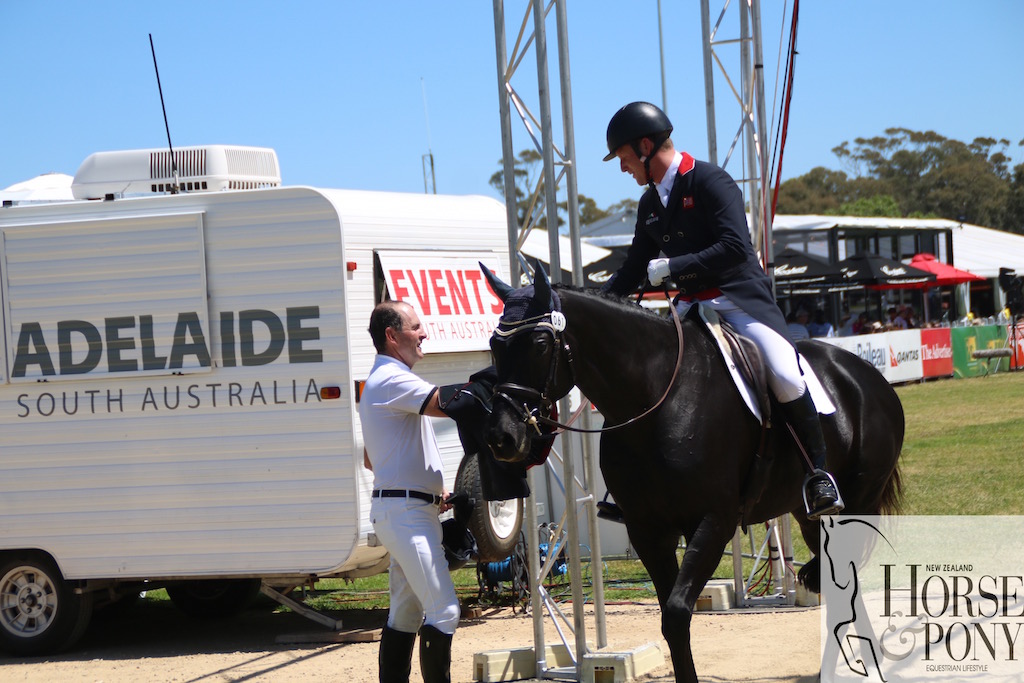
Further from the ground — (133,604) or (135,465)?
(135,465)

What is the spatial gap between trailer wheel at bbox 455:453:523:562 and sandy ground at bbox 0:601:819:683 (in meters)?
0.60

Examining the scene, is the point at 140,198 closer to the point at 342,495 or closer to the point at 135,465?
the point at 135,465

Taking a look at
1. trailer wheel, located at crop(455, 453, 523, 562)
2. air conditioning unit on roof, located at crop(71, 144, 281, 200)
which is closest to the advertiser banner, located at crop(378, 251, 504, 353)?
trailer wheel, located at crop(455, 453, 523, 562)

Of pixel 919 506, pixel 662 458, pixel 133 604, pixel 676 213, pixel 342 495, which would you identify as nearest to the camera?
pixel 662 458

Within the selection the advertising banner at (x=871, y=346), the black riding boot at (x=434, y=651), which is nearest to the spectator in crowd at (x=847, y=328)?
the advertising banner at (x=871, y=346)

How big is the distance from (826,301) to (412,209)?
3154cm

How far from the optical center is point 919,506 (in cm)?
1090

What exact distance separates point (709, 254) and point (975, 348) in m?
25.3

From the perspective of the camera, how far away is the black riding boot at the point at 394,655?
17.2ft

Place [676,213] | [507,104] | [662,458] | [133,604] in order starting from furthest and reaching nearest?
1. [133,604]
2. [507,104]
3. [676,213]
4. [662,458]

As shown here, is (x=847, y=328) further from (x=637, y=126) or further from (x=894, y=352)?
(x=637, y=126)

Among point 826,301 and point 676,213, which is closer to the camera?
point 676,213

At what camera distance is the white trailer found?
24.9ft

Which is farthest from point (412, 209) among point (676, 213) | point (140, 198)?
point (676, 213)
